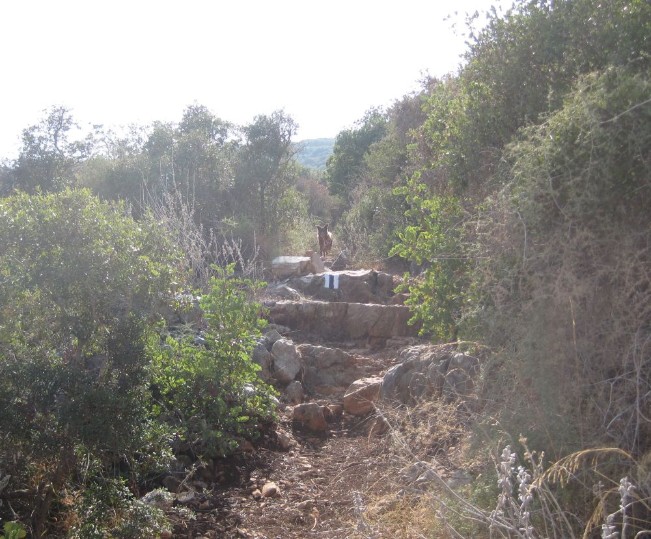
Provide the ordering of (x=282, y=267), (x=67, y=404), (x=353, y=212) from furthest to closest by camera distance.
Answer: (x=353, y=212), (x=282, y=267), (x=67, y=404)

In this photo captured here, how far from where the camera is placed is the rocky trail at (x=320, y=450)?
233 inches

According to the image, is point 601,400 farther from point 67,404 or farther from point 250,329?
point 250,329

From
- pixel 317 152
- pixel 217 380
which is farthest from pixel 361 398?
pixel 317 152

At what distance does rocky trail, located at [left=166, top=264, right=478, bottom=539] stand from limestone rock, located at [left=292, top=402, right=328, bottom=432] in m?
0.01

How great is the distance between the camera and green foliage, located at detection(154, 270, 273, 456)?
699 centimetres

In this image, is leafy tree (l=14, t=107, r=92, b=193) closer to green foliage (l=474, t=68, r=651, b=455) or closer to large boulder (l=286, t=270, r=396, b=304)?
large boulder (l=286, t=270, r=396, b=304)

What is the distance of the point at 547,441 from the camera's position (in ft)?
14.8

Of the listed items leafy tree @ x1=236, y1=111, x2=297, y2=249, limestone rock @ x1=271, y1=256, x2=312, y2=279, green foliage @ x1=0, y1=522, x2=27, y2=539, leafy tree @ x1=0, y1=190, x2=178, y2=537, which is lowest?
green foliage @ x1=0, y1=522, x2=27, y2=539

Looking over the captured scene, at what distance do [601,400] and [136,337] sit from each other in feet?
9.97

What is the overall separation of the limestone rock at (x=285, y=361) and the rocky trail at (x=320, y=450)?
1 centimetres

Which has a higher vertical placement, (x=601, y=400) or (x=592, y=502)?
(x=601, y=400)

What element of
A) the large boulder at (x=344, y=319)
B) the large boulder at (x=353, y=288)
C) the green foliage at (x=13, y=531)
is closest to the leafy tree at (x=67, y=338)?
the green foliage at (x=13, y=531)

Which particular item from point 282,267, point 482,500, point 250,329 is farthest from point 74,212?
point 282,267

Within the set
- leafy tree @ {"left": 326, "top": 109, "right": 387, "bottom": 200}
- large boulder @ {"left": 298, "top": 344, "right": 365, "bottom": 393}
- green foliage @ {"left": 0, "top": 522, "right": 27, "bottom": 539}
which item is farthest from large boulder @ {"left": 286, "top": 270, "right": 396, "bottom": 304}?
leafy tree @ {"left": 326, "top": 109, "right": 387, "bottom": 200}
